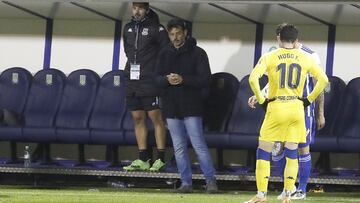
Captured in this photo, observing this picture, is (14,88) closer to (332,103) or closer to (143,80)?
(143,80)

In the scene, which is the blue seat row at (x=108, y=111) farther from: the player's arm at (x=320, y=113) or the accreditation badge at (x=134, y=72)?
the player's arm at (x=320, y=113)

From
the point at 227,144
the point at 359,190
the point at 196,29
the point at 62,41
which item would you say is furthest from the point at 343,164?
the point at 62,41

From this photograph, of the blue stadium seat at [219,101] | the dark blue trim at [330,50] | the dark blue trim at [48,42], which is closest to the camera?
the blue stadium seat at [219,101]

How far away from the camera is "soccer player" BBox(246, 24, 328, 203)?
41.1ft

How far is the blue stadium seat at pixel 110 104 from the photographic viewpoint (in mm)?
15930

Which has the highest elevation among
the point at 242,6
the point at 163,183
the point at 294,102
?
the point at 242,6

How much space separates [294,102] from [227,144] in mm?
2618

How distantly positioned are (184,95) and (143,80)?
80 cm

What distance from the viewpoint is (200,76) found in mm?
14461

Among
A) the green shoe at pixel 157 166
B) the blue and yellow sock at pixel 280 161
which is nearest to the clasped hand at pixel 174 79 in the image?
the green shoe at pixel 157 166

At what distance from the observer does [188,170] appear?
47.7 feet

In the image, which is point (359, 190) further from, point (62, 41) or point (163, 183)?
point (62, 41)

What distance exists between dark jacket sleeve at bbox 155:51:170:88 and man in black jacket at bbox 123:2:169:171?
0.44m

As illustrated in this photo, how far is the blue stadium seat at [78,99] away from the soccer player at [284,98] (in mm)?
3954
